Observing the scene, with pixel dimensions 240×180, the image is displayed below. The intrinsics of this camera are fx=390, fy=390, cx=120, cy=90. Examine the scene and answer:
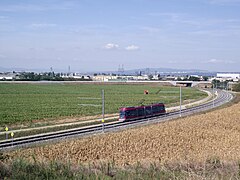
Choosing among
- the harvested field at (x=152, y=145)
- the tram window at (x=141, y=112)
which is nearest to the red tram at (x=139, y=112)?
the tram window at (x=141, y=112)

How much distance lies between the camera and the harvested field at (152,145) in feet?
80.5

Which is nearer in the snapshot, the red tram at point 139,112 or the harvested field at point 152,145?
the harvested field at point 152,145

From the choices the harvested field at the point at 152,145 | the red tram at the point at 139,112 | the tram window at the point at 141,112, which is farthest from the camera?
the tram window at the point at 141,112

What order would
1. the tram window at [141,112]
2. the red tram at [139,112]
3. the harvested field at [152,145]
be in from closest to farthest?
the harvested field at [152,145], the red tram at [139,112], the tram window at [141,112]

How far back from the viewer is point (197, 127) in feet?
135

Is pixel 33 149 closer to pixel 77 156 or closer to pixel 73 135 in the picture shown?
pixel 77 156

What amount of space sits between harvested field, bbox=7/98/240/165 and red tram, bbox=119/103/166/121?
6295mm

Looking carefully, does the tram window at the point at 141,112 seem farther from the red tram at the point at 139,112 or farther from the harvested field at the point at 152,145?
the harvested field at the point at 152,145

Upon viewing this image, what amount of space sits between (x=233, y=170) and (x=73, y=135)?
2187 cm

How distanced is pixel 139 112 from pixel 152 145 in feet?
65.8

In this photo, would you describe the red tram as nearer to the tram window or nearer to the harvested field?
the tram window

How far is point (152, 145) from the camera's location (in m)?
29.6

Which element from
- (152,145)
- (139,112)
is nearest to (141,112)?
(139,112)

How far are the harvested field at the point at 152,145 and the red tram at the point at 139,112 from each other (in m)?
6.29
